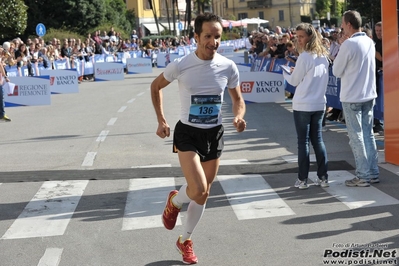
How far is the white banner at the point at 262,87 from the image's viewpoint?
67.7 ft

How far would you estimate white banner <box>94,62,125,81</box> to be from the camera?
34969 millimetres

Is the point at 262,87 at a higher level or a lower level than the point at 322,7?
lower

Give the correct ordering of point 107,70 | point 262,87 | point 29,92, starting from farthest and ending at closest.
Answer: point 107,70, point 29,92, point 262,87

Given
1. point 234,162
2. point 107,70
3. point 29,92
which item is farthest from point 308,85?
point 107,70

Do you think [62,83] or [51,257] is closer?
[51,257]

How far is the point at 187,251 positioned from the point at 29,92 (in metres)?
17.7

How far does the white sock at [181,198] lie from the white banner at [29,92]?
56.0 feet

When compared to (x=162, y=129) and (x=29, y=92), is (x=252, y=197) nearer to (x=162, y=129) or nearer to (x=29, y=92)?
(x=162, y=129)

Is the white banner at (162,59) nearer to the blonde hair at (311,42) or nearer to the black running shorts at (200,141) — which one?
the blonde hair at (311,42)

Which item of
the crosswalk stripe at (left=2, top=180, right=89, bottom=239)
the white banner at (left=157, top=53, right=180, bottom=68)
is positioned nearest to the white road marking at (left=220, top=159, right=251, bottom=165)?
the crosswalk stripe at (left=2, top=180, right=89, bottom=239)

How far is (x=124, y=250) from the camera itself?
6.72 m

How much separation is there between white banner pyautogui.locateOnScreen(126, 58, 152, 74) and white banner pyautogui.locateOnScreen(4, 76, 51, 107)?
55.2ft

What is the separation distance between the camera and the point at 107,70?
1380 inches

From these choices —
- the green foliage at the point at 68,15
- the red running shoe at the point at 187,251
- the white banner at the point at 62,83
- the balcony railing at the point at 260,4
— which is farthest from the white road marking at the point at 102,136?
the balcony railing at the point at 260,4
